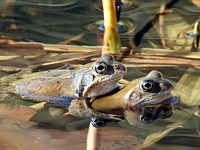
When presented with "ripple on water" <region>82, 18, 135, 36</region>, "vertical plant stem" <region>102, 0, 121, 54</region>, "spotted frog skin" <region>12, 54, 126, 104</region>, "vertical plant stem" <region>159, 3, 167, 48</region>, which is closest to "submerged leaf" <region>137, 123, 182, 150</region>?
"spotted frog skin" <region>12, 54, 126, 104</region>

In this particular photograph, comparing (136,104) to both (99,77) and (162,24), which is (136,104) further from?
(162,24)

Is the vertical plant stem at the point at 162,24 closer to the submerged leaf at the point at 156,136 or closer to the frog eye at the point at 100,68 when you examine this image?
the frog eye at the point at 100,68

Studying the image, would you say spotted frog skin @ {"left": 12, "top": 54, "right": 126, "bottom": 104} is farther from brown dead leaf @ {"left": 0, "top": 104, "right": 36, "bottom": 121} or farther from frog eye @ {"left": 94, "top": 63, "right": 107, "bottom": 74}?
brown dead leaf @ {"left": 0, "top": 104, "right": 36, "bottom": 121}

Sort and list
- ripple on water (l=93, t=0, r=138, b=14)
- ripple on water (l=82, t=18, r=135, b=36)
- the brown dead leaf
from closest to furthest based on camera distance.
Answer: the brown dead leaf < ripple on water (l=82, t=18, r=135, b=36) < ripple on water (l=93, t=0, r=138, b=14)

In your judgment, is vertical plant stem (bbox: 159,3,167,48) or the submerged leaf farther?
vertical plant stem (bbox: 159,3,167,48)

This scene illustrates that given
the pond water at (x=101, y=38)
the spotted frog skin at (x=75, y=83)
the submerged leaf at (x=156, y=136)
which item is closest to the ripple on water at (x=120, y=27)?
the pond water at (x=101, y=38)

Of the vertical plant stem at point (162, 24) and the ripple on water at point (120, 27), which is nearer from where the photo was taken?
the vertical plant stem at point (162, 24)

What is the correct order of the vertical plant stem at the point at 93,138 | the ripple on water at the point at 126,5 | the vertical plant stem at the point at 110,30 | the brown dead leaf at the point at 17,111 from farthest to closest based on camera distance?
the ripple on water at the point at 126,5 < the vertical plant stem at the point at 110,30 < the brown dead leaf at the point at 17,111 < the vertical plant stem at the point at 93,138
